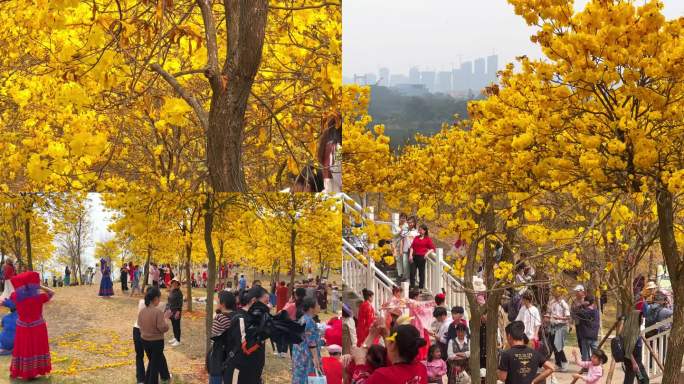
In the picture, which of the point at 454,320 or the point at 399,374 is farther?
the point at 454,320

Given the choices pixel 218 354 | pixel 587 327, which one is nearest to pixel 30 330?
pixel 218 354

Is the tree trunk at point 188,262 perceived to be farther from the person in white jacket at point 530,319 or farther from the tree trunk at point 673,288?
the person in white jacket at point 530,319

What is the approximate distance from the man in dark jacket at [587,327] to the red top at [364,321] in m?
4.22

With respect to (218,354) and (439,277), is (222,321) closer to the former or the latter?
(218,354)

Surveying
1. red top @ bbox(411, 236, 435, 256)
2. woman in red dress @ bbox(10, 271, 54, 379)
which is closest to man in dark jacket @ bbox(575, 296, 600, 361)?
red top @ bbox(411, 236, 435, 256)

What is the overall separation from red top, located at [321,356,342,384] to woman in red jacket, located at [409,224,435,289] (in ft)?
11.2

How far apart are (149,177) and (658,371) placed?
6.69 m

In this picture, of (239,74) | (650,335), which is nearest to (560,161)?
(239,74)

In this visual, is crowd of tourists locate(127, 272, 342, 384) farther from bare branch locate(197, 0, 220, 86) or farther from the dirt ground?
bare branch locate(197, 0, 220, 86)

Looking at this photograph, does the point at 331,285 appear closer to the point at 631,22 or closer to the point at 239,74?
the point at 239,74

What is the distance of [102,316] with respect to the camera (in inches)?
191

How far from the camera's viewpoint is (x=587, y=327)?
9289 mm

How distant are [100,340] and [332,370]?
1.59 meters

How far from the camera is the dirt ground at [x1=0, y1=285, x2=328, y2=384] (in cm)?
478
